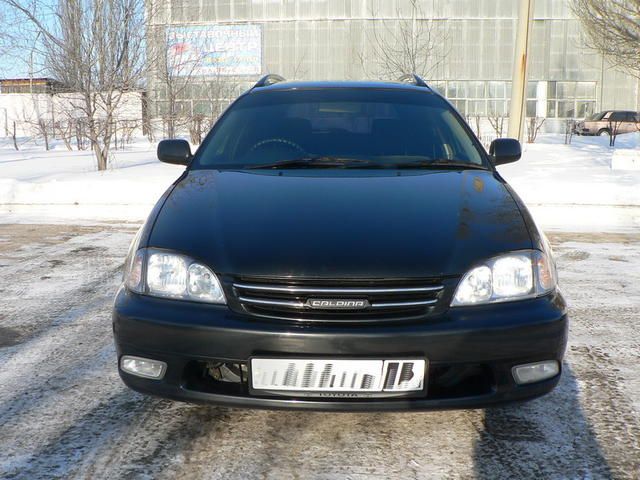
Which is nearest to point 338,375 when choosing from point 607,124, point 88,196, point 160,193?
point 160,193

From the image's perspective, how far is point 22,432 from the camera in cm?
259

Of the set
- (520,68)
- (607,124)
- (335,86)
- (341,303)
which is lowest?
(607,124)

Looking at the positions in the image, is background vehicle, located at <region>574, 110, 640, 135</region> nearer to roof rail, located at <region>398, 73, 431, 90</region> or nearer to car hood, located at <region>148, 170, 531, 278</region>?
roof rail, located at <region>398, 73, 431, 90</region>

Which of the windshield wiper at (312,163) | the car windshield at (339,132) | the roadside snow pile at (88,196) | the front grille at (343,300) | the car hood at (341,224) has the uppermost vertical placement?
the car windshield at (339,132)

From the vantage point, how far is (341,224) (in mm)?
2562

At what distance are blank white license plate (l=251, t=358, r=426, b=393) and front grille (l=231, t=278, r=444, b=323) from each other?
0.48ft

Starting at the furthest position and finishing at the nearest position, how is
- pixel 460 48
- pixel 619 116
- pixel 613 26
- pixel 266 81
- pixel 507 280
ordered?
pixel 460 48 → pixel 619 116 → pixel 613 26 → pixel 266 81 → pixel 507 280

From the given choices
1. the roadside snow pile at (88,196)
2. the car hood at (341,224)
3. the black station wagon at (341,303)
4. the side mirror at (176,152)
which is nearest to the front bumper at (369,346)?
the black station wagon at (341,303)

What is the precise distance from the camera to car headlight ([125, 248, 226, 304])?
2.38m

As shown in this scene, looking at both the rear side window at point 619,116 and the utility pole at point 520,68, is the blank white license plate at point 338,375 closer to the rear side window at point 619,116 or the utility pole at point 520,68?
the utility pole at point 520,68

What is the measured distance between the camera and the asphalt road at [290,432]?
2311mm

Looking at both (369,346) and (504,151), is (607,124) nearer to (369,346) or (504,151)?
(504,151)

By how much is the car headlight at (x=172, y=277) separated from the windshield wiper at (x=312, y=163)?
3.25ft

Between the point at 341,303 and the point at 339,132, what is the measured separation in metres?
1.59
